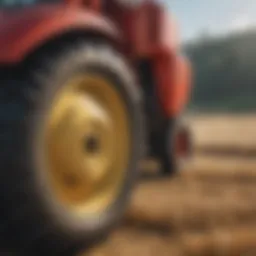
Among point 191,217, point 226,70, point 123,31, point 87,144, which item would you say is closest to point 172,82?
point 123,31

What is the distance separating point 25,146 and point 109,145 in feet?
1.54

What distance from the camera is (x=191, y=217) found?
9.44 ft

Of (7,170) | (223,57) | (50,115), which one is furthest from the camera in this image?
(223,57)

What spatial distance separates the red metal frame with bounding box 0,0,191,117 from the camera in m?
2.14

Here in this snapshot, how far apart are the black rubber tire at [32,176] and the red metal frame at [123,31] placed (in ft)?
0.33

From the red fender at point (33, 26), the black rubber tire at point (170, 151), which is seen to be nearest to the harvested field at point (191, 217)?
the black rubber tire at point (170, 151)

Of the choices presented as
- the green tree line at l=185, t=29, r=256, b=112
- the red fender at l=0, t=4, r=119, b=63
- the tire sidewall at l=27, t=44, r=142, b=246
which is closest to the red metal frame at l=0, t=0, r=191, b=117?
the red fender at l=0, t=4, r=119, b=63

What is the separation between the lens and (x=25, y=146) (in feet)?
6.79

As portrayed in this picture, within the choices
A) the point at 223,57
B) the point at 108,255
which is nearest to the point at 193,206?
the point at 108,255

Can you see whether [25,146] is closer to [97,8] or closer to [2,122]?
[2,122]

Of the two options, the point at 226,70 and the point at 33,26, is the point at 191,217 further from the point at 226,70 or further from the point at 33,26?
the point at 226,70

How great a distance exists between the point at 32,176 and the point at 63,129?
0.25 meters

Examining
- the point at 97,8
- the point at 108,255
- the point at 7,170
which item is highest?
the point at 97,8

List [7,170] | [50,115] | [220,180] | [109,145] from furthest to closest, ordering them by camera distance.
Answer: [220,180]
[109,145]
[50,115]
[7,170]
